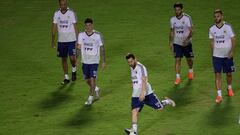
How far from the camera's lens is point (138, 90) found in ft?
44.1

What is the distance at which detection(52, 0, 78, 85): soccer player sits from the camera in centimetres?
1669

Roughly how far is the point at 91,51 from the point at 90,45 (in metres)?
0.15

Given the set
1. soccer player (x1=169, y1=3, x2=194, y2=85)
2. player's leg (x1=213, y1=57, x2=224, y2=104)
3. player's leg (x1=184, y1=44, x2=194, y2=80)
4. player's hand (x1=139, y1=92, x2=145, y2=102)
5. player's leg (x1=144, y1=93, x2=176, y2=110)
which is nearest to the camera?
player's hand (x1=139, y1=92, x2=145, y2=102)

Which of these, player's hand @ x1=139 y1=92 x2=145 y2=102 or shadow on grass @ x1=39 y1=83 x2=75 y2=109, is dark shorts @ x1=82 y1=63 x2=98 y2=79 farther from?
player's hand @ x1=139 y1=92 x2=145 y2=102

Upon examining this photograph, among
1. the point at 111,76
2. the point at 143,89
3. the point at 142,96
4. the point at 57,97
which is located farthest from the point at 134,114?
the point at 111,76

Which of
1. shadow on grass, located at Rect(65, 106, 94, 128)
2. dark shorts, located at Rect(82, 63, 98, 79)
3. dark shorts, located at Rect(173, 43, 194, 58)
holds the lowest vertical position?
shadow on grass, located at Rect(65, 106, 94, 128)

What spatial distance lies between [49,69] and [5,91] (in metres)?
2.07

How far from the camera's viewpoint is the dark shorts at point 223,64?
1525 centimetres

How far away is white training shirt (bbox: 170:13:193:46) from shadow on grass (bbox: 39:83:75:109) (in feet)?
10.4

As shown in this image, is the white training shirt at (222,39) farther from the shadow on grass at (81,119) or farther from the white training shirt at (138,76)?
the shadow on grass at (81,119)

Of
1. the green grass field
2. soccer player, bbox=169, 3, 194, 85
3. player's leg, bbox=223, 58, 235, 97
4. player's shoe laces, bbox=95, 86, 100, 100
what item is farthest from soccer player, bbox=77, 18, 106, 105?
player's leg, bbox=223, 58, 235, 97

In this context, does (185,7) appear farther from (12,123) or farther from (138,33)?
(12,123)

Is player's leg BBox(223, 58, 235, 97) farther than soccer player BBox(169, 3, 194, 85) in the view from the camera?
No

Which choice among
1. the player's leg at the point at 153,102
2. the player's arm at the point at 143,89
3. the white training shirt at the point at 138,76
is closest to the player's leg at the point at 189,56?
the player's leg at the point at 153,102
